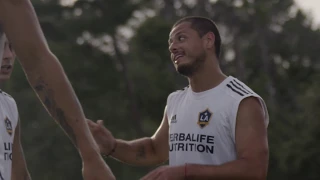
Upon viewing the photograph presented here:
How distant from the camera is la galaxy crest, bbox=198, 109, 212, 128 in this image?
15.5ft

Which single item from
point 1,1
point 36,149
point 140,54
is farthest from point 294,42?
point 1,1

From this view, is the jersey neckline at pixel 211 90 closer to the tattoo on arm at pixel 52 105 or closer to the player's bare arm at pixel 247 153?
the player's bare arm at pixel 247 153

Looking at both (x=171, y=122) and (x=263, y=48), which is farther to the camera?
(x=263, y=48)

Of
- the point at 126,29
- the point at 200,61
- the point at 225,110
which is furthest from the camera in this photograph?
the point at 126,29

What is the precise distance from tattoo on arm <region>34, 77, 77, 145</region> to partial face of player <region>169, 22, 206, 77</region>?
2.87m

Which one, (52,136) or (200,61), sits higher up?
(200,61)

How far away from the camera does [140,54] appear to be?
3148 centimetres

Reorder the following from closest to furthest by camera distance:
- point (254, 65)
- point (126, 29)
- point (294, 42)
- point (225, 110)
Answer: point (225, 110) < point (126, 29) < point (254, 65) < point (294, 42)

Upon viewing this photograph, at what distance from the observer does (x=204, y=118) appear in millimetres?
4734

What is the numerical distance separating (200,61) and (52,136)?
27.0 metres

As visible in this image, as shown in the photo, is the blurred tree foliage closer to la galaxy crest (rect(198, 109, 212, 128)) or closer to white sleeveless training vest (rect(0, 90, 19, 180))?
la galaxy crest (rect(198, 109, 212, 128))

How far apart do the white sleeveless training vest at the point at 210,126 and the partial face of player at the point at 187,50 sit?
19 cm

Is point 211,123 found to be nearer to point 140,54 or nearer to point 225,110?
point 225,110

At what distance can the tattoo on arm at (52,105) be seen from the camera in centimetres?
204
